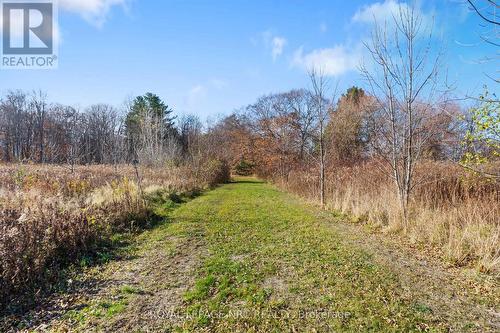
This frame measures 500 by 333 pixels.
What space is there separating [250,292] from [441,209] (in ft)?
18.6

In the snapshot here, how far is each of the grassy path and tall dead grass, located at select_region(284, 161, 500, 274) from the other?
1.23 m

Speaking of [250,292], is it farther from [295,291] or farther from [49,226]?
[49,226]

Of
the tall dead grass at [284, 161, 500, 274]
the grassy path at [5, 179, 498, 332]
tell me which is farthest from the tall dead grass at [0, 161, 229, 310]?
the tall dead grass at [284, 161, 500, 274]

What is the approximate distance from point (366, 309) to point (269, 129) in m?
31.7

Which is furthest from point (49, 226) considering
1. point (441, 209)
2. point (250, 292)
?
point (441, 209)

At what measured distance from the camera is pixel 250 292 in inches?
143

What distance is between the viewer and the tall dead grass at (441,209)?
462 cm

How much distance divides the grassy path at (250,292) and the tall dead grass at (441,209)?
4.02 ft

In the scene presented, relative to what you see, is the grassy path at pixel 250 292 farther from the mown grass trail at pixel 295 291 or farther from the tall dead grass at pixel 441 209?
the tall dead grass at pixel 441 209

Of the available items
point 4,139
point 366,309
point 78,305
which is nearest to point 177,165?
point 78,305

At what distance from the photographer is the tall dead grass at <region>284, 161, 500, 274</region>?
4621 millimetres

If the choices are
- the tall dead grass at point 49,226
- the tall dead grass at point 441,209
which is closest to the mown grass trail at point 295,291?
the tall dead grass at point 441,209

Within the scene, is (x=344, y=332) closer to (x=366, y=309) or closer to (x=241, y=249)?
(x=366, y=309)

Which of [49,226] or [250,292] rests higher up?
[49,226]
